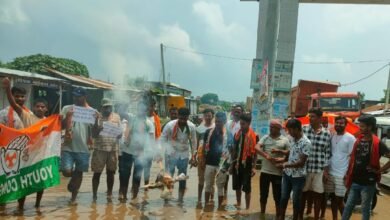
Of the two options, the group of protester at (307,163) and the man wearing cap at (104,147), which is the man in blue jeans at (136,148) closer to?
the man wearing cap at (104,147)

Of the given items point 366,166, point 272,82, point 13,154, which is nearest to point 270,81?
point 272,82

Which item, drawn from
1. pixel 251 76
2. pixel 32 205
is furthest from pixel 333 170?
pixel 251 76

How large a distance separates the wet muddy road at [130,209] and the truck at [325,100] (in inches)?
352

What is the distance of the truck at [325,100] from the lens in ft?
62.8

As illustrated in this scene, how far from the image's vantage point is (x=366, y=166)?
571 cm

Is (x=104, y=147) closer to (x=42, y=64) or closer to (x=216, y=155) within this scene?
(x=216, y=155)

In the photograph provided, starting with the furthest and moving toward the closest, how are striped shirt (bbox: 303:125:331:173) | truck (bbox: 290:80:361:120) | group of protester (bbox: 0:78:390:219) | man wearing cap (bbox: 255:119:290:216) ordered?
truck (bbox: 290:80:361:120)
man wearing cap (bbox: 255:119:290:216)
striped shirt (bbox: 303:125:331:173)
group of protester (bbox: 0:78:390:219)

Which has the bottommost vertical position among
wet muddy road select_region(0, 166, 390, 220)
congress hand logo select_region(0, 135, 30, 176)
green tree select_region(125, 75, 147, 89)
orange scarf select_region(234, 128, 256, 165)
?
wet muddy road select_region(0, 166, 390, 220)

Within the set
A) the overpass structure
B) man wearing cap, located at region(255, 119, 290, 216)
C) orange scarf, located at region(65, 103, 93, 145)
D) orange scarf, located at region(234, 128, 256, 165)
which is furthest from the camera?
the overpass structure

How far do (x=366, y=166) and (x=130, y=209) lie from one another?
3869 mm

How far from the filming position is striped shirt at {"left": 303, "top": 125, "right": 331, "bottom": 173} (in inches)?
264

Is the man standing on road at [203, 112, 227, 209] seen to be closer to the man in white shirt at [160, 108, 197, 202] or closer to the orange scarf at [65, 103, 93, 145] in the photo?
the man in white shirt at [160, 108, 197, 202]

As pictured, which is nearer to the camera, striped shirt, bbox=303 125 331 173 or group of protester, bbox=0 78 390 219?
group of protester, bbox=0 78 390 219

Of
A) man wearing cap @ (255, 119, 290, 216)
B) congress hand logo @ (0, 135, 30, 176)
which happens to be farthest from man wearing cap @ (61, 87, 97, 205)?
man wearing cap @ (255, 119, 290, 216)
